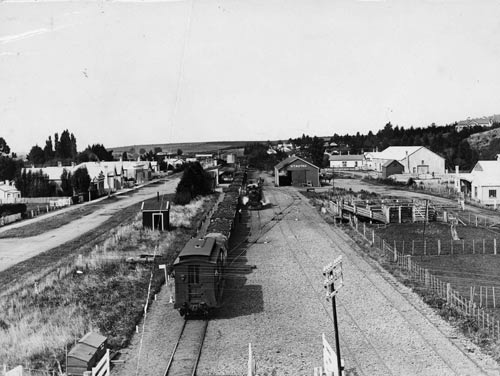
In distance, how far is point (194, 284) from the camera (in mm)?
18219

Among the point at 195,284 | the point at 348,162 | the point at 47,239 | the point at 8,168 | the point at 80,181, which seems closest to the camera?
the point at 195,284

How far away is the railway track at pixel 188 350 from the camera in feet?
46.1

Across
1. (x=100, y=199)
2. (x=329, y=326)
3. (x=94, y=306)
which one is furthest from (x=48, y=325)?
(x=100, y=199)

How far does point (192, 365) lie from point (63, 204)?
2026 inches

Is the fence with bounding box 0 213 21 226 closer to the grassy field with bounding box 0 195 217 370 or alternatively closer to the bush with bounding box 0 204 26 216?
the bush with bounding box 0 204 26 216

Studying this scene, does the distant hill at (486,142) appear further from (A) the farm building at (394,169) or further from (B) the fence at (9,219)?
(B) the fence at (9,219)

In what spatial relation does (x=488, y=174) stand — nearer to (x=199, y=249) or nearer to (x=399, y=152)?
(x=199, y=249)

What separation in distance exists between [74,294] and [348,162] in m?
102

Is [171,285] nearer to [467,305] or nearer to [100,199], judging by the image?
[467,305]

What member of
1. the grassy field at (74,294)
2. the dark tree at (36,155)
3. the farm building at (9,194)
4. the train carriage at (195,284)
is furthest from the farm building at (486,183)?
the dark tree at (36,155)

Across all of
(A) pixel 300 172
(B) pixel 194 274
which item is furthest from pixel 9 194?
(B) pixel 194 274

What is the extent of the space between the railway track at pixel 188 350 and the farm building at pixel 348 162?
10163cm

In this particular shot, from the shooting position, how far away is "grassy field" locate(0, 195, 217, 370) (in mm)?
15875

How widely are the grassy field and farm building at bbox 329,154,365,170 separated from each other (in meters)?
85.8
